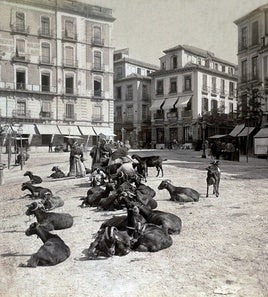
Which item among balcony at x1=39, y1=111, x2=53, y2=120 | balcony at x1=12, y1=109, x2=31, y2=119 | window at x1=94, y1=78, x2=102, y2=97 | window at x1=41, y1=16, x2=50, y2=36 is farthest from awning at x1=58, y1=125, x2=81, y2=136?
window at x1=41, y1=16, x2=50, y2=36

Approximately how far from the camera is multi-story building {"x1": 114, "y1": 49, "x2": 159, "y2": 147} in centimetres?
5350

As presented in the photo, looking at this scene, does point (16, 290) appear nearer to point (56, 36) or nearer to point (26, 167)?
point (26, 167)

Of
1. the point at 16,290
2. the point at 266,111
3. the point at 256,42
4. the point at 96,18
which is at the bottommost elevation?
the point at 16,290

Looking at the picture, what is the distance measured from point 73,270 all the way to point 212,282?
212 centimetres

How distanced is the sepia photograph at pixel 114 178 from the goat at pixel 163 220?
0.03m

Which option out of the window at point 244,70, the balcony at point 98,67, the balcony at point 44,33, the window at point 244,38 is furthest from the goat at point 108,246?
the balcony at point 98,67

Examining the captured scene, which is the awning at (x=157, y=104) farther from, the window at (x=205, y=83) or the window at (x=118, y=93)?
the window at (x=118, y=93)

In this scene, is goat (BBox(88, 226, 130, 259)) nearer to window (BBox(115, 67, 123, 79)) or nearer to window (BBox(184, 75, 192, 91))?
window (BBox(184, 75, 192, 91))

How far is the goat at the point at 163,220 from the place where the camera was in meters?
8.00

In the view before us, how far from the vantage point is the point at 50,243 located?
6887mm

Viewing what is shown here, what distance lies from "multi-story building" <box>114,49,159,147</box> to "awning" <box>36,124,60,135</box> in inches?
541

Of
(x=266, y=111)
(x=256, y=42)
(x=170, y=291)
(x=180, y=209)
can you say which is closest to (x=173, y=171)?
(x=180, y=209)

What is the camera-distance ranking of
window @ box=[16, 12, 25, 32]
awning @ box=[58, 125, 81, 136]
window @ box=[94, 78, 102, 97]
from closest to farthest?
1. window @ box=[16, 12, 25, 32]
2. awning @ box=[58, 125, 81, 136]
3. window @ box=[94, 78, 102, 97]

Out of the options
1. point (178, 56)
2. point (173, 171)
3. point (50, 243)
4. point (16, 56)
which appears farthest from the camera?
point (178, 56)
